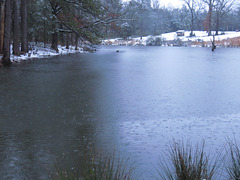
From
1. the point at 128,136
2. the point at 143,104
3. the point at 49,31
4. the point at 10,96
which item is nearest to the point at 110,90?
the point at 143,104

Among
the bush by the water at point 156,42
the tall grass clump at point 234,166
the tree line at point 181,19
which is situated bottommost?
the tall grass clump at point 234,166

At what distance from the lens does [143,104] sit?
8.48m

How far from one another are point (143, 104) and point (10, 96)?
4.01 metres

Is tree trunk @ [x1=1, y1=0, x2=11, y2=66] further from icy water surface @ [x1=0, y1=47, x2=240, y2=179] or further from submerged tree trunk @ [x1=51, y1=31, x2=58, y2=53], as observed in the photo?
submerged tree trunk @ [x1=51, y1=31, x2=58, y2=53]

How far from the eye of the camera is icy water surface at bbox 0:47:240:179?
484cm

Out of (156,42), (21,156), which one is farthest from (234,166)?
(156,42)

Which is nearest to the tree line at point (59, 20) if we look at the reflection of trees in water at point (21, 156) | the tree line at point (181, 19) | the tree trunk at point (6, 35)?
the tree trunk at point (6, 35)

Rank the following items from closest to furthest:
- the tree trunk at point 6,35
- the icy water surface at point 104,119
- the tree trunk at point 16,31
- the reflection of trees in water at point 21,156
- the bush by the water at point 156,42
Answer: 1. the reflection of trees in water at point 21,156
2. the icy water surface at point 104,119
3. the tree trunk at point 6,35
4. the tree trunk at point 16,31
5. the bush by the water at point 156,42

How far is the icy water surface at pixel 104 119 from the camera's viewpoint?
484cm

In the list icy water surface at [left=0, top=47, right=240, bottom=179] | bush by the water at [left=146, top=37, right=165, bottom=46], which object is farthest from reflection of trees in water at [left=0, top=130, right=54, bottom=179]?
bush by the water at [left=146, top=37, right=165, bottom=46]

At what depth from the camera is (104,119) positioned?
692 cm

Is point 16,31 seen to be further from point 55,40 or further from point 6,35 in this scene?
point 55,40

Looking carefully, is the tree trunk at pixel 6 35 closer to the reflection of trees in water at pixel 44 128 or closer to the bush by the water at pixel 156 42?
the reflection of trees in water at pixel 44 128

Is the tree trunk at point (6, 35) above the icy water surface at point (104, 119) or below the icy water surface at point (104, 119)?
above
